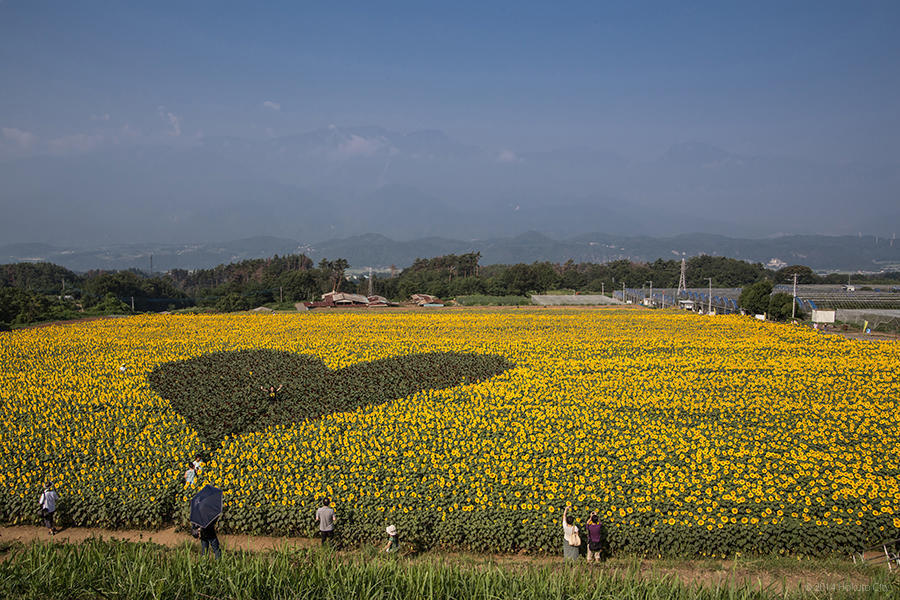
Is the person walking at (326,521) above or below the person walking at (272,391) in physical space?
below

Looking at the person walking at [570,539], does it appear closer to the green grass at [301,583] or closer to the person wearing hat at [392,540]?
the person wearing hat at [392,540]

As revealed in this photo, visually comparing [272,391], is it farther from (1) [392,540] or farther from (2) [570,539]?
(2) [570,539]

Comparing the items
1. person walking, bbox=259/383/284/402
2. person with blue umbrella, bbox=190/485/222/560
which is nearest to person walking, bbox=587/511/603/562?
person with blue umbrella, bbox=190/485/222/560

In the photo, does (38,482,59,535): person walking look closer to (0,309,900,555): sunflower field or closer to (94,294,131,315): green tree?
(0,309,900,555): sunflower field

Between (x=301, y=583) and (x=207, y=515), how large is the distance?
389cm

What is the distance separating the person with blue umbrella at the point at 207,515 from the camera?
8.14 m

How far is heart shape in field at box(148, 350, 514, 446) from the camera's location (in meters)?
14.6

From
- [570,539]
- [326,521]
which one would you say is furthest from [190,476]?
[570,539]

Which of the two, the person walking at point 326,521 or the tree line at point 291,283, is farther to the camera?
the tree line at point 291,283

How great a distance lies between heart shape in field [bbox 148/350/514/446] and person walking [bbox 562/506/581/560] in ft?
26.2

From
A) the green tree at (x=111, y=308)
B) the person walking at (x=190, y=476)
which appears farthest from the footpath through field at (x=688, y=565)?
the green tree at (x=111, y=308)

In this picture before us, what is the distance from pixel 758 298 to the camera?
4734 centimetres

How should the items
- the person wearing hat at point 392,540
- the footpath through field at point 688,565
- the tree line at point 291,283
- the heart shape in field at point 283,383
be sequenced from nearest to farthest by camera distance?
the footpath through field at point 688,565 → the person wearing hat at point 392,540 → the heart shape in field at point 283,383 → the tree line at point 291,283

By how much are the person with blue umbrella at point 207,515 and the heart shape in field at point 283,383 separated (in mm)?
4636
